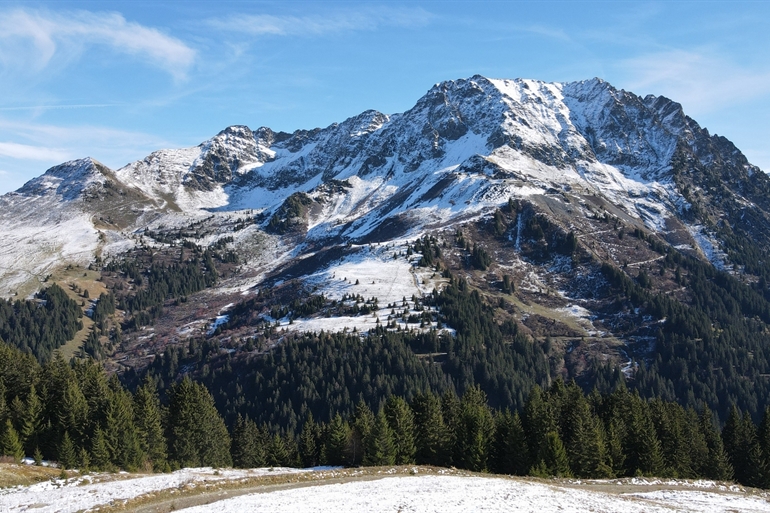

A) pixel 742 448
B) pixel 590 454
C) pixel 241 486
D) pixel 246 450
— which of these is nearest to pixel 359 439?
pixel 246 450

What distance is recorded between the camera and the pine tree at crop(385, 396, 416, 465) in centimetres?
8244

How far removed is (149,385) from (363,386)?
335ft

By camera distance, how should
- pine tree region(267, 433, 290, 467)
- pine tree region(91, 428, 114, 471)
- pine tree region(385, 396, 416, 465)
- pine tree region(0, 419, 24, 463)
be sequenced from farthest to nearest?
pine tree region(267, 433, 290, 467), pine tree region(385, 396, 416, 465), pine tree region(91, 428, 114, 471), pine tree region(0, 419, 24, 463)

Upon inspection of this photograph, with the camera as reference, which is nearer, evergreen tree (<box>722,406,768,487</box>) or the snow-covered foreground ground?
the snow-covered foreground ground

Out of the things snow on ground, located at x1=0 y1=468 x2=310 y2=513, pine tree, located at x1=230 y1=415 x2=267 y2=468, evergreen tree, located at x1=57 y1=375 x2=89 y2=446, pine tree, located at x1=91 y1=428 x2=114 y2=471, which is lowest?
pine tree, located at x1=230 y1=415 x2=267 y2=468

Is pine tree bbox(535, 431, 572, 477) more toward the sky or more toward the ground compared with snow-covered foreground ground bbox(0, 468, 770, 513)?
more toward the ground

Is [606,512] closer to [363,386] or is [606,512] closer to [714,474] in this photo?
[714,474]

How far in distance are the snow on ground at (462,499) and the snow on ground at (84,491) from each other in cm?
Result: 795

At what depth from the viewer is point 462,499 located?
46.1 meters

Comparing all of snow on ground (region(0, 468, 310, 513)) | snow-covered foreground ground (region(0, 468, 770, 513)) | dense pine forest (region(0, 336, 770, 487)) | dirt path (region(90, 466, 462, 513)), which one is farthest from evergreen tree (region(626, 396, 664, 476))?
snow on ground (region(0, 468, 310, 513))

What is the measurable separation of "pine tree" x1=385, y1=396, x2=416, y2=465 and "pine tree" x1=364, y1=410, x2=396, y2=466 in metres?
2.52

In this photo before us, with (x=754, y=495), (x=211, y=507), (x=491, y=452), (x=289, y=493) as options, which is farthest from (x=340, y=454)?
(x=754, y=495)

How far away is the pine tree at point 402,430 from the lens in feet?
270

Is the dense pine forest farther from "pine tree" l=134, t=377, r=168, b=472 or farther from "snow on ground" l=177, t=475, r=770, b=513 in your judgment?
"snow on ground" l=177, t=475, r=770, b=513
